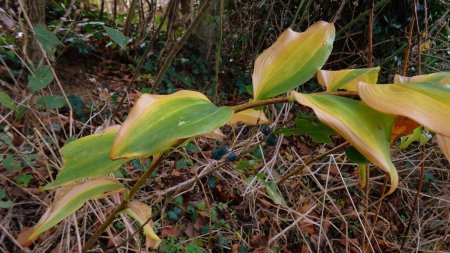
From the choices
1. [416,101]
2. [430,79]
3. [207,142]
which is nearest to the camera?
[416,101]

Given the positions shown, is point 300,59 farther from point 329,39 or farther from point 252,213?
point 252,213

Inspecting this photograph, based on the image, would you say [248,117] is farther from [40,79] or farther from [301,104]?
[40,79]

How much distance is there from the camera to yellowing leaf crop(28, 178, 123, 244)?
0.54 meters

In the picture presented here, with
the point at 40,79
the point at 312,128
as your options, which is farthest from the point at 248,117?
the point at 40,79

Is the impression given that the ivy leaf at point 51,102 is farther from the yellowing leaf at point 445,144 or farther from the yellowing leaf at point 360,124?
the yellowing leaf at point 445,144

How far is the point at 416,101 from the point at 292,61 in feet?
0.56

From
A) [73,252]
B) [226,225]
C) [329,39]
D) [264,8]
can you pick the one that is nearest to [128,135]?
[329,39]

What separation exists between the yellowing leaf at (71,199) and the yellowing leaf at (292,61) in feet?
1.00

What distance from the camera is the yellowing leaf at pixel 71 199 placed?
54 centimetres

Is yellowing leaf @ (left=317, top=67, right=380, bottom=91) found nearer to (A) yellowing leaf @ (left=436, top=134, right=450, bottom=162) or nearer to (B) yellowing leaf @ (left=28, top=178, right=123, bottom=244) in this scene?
(A) yellowing leaf @ (left=436, top=134, right=450, bottom=162)

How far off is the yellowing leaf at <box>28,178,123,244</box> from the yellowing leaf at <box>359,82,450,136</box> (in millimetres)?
428

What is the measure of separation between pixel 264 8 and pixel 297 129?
7.68 ft

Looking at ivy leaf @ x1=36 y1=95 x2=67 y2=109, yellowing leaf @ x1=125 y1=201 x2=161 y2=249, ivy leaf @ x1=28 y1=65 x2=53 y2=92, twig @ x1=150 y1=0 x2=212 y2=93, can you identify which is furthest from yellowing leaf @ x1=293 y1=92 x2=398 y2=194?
ivy leaf @ x1=36 y1=95 x2=67 y2=109

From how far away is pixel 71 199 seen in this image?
580mm
